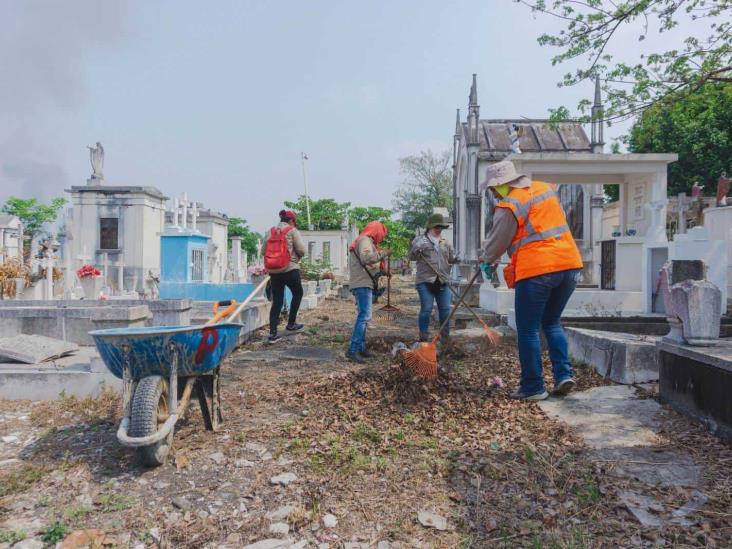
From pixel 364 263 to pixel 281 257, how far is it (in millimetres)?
1429

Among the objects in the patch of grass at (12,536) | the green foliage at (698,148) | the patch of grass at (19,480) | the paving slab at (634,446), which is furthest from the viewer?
the green foliage at (698,148)

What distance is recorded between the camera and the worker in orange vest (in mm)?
3943

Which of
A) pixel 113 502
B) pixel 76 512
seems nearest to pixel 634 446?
pixel 113 502

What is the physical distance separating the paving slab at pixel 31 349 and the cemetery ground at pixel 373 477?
0.70 m

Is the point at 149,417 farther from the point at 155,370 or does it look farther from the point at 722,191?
the point at 722,191

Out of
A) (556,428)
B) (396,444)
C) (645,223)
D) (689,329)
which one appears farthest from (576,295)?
(396,444)

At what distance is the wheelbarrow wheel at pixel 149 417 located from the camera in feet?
9.22

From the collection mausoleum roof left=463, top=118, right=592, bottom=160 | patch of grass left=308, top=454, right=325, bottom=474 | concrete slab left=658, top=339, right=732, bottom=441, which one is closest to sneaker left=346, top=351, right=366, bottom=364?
patch of grass left=308, top=454, right=325, bottom=474

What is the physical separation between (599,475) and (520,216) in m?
1.89

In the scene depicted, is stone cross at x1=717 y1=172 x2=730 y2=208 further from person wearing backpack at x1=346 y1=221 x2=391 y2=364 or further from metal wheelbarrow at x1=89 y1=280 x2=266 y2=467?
metal wheelbarrow at x1=89 y1=280 x2=266 y2=467

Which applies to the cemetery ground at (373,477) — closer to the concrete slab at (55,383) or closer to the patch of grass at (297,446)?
the patch of grass at (297,446)

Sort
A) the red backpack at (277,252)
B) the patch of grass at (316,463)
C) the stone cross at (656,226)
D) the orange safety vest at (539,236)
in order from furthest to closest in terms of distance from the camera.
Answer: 1. the stone cross at (656,226)
2. the red backpack at (277,252)
3. the orange safety vest at (539,236)
4. the patch of grass at (316,463)

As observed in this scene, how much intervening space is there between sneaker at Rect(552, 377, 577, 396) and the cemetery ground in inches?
9.6

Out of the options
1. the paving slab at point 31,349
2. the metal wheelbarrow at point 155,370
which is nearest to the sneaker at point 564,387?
the metal wheelbarrow at point 155,370
